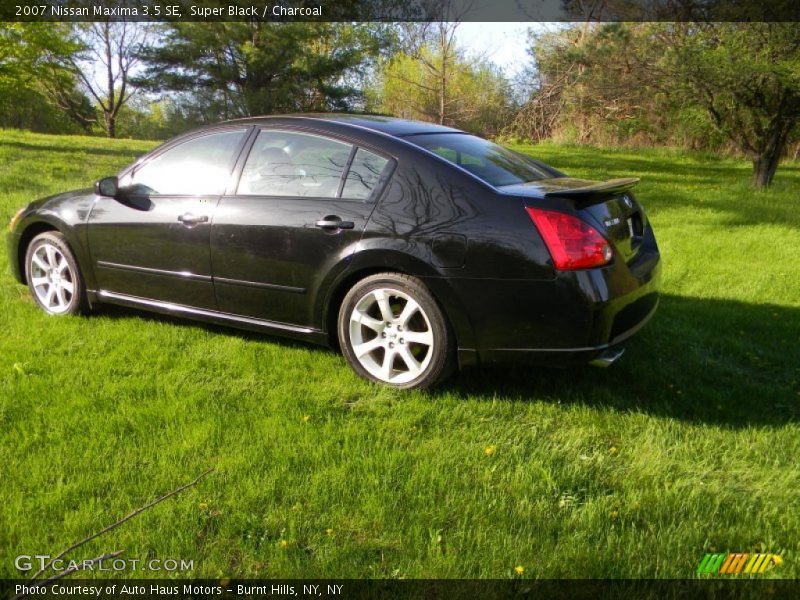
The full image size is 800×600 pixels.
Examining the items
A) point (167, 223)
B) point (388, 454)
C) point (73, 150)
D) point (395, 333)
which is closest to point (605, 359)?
point (395, 333)

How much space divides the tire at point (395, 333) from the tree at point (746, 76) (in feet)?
38.0

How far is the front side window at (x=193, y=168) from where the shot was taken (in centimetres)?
421

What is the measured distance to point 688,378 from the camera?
3.88 meters

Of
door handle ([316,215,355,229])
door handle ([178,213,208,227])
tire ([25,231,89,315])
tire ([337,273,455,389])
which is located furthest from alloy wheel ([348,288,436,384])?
tire ([25,231,89,315])

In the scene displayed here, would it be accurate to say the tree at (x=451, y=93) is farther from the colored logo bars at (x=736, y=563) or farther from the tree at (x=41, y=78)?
the colored logo bars at (x=736, y=563)

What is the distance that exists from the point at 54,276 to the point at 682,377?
4499 millimetres

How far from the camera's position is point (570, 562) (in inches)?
89.6

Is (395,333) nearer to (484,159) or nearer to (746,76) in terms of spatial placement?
(484,159)

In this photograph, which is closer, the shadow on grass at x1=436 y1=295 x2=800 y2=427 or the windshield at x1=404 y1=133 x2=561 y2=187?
the shadow on grass at x1=436 y1=295 x2=800 y2=427

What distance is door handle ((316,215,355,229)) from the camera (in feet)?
11.9

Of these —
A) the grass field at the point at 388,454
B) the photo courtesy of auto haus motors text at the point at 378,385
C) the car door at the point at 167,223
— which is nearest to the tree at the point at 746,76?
the photo courtesy of auto haus motors text at the point at 378,385

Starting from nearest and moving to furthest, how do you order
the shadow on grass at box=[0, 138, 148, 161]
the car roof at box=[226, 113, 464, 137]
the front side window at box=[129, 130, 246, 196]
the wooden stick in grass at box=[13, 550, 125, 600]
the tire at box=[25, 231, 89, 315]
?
the wooden stick in grass at box=[13, 550, 125, 600], the car roof at box=[226, 113, 464, 137], the front side window at box=[129, 130, 246, 196], the tire at box=[25, 231, 89, 315], the shadow on grass at box=[0, 138, 148, 161]

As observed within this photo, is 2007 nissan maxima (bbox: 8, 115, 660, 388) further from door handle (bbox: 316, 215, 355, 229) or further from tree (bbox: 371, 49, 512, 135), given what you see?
tree (bbox: 371, 49, 512, 135)

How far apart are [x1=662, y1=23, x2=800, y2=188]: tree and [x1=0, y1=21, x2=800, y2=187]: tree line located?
29 millimetres
